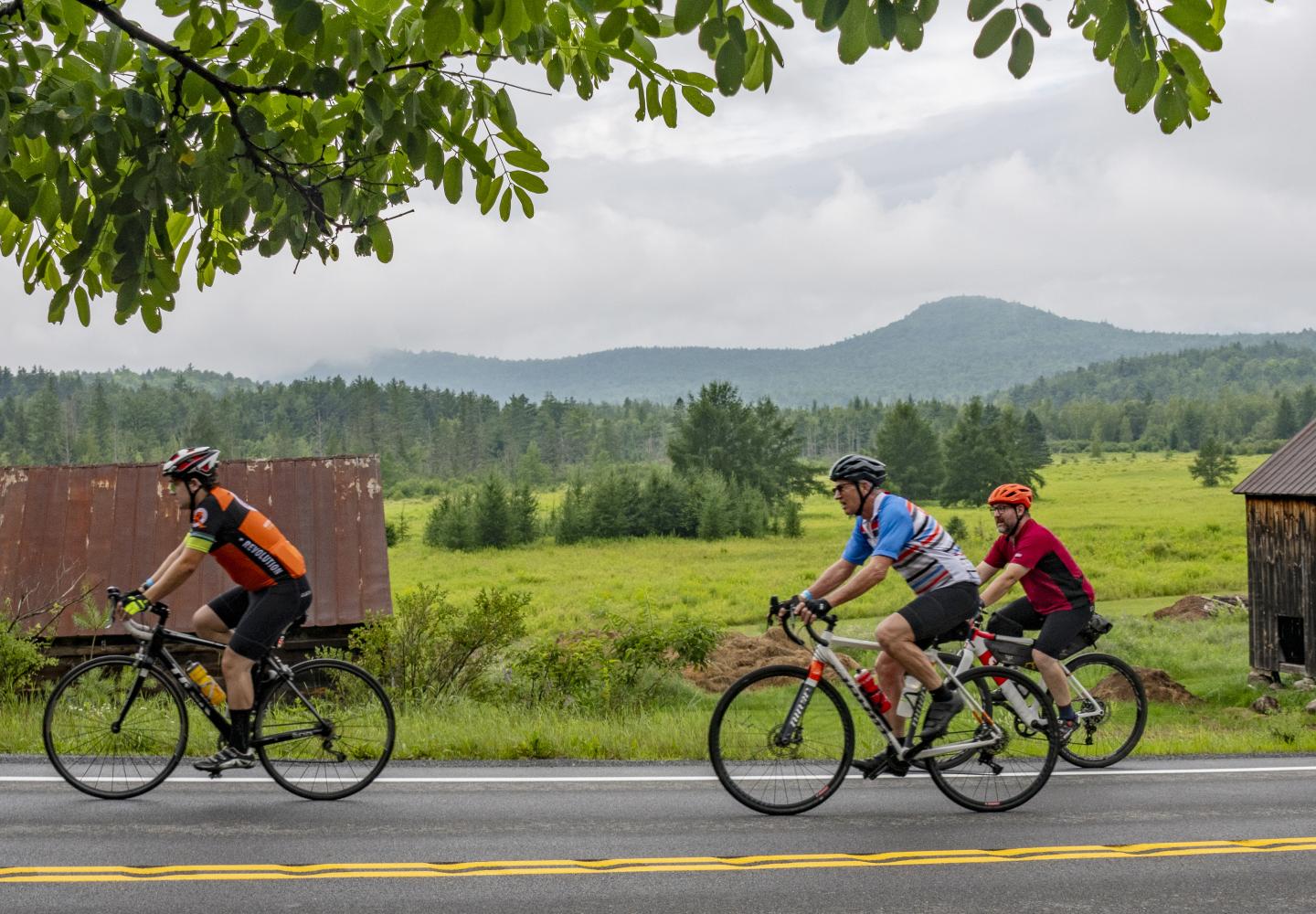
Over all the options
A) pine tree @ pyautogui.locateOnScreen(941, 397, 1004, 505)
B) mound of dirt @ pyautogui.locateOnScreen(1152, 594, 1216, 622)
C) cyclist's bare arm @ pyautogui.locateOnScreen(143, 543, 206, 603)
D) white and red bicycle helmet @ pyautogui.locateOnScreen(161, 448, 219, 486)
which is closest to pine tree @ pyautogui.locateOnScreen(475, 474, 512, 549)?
pine tree @ pyautogui.locateOnScreen(941, 397, 1004, 505)

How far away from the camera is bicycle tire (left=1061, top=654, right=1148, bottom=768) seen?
9359 mm

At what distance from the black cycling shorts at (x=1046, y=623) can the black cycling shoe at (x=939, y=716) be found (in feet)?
6.24

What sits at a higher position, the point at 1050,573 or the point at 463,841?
the point at 1050,573

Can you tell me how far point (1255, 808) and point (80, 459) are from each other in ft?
545

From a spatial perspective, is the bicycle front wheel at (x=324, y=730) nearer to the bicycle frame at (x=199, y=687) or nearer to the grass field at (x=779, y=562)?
the bicycle frame at (x=199, y=687)

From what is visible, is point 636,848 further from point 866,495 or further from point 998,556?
point 998,556

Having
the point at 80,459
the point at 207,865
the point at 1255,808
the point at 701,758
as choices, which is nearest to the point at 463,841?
the point at 207,865

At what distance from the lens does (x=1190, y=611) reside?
144 ft

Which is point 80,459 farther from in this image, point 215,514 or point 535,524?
point 215,514

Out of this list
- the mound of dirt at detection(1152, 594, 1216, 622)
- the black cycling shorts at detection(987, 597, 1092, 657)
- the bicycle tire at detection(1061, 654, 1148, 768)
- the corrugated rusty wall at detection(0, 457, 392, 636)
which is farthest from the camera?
the mound of dirt at detection(1152, 594, 1216, 622)

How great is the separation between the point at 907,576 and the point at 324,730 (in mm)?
3763

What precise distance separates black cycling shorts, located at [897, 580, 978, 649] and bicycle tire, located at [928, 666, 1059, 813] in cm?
49

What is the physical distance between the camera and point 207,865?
6.15m

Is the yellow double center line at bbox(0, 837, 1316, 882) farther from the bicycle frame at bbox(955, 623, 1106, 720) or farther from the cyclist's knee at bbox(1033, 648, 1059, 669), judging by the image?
the cyclist's knee at bbox(1033, 648, 1059, 669)
